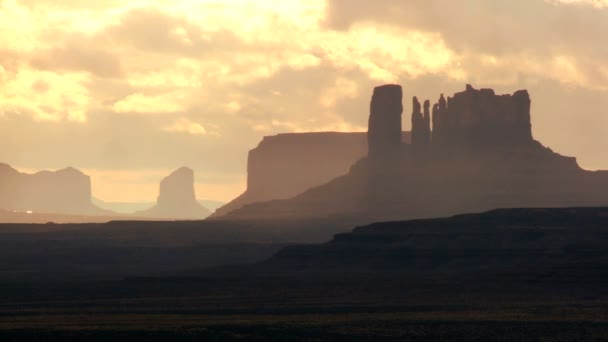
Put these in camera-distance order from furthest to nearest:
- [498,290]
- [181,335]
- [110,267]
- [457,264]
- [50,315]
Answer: [110,267]
[457,264]
[498,290]
[50,315]
[181,335]

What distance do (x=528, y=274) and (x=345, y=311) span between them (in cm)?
3171

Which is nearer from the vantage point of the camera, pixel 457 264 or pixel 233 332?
pixel 233 332

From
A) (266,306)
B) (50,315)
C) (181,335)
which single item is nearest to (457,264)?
(266,306)

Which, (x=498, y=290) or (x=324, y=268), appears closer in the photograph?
(x=498, y=290)

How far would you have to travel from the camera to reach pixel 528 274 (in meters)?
149

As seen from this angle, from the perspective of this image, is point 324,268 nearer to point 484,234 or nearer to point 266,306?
point 484,234

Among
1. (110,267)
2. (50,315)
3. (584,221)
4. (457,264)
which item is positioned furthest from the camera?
(110,267)

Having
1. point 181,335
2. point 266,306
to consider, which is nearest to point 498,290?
point 266,306

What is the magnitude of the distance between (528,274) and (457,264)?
68.1ft

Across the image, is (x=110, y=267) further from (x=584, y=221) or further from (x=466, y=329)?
(x=466, y=329)

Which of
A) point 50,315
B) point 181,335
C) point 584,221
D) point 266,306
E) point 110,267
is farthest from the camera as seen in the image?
point 110,267

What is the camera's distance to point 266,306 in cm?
12838

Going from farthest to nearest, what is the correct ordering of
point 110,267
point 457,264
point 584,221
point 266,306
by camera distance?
point 110,267 < point 584,221 < point 457,264 < point 266,306

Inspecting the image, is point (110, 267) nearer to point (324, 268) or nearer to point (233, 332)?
point (324, 268)
